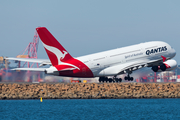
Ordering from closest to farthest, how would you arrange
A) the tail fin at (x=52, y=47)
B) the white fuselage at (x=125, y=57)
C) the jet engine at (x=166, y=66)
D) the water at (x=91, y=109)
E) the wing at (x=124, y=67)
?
the water at (x=91, y=109)
the tail fin at (x=52, y=47)
the white fuselage at (x=125, y=57)
the wing at (x=124, y=67)
the jet engine at (x=166, y=66)

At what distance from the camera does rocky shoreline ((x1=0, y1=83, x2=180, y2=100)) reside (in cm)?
6309

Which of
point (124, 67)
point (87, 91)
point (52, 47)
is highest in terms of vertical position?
point (52, 47)

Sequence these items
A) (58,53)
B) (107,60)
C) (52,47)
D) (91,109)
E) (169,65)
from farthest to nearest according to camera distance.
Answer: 1. (169,65)
2. (107,60)
3. (58,53)
4. (52,47)
5. (91,109)

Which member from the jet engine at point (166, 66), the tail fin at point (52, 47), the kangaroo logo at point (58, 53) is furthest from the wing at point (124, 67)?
the tail fin at point (52, 47)

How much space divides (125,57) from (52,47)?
12780 millimetres

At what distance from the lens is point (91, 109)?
56.4m

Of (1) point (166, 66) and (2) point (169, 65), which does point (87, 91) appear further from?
(2) point (169, 65)

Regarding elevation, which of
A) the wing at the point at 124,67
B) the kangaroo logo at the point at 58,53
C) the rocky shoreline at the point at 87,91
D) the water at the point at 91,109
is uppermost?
the kangaroo logo at the point at 58,53

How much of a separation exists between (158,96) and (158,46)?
11704 millimetres

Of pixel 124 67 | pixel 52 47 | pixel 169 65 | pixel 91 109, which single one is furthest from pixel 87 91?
pixel 169 65

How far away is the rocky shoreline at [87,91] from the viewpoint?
63.1 metres

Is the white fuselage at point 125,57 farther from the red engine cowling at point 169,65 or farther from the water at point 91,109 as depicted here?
the water at point 91,109

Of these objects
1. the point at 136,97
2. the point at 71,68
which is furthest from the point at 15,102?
the point at 136,97

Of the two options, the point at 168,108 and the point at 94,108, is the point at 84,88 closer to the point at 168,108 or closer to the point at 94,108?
the point at 94,108
